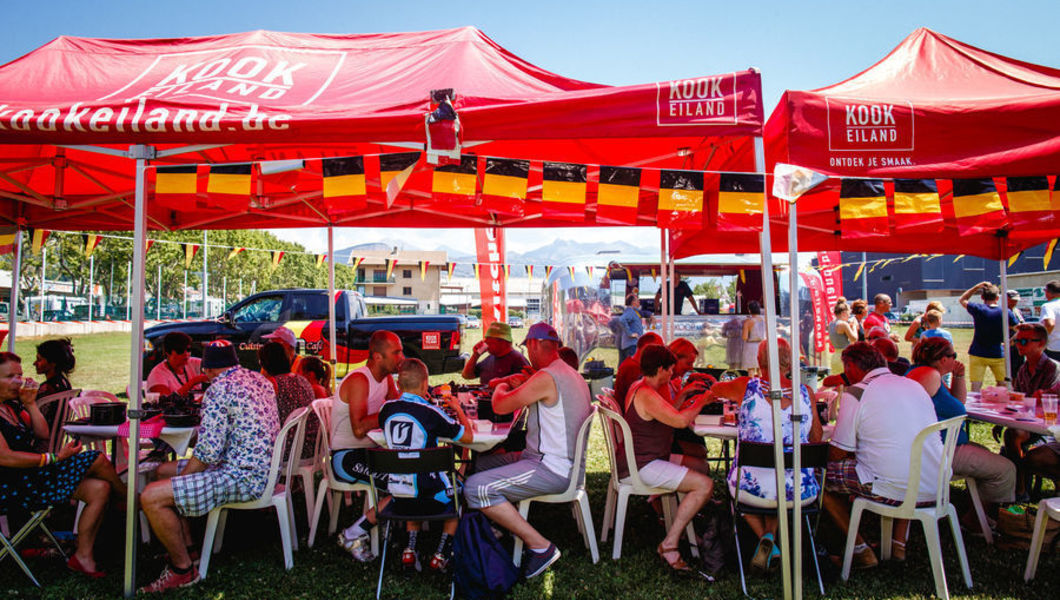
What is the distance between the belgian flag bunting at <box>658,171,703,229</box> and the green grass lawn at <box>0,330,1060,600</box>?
2.16 metres

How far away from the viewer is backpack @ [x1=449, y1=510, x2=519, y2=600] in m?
3.15

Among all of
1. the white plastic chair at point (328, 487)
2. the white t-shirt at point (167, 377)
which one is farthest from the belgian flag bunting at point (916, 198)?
the white t-shirt at point (167, 377)

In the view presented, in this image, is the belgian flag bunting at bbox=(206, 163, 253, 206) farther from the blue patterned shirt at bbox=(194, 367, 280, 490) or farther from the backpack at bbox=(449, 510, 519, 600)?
the backpack at bbox=(449, 510, 519, 600)

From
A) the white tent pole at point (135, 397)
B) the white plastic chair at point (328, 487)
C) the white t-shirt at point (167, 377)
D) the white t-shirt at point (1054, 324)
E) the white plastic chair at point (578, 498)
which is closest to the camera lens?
the white tent pole at point (135, 397)

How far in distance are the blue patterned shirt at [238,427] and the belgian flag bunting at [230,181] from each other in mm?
1068

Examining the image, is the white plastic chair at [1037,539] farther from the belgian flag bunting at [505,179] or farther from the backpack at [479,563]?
the belgian flag bunting at [505,179]

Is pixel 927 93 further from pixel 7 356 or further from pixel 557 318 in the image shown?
pixel 557 318

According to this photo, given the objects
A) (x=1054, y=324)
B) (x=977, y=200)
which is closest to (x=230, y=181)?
(x=977, y=200)

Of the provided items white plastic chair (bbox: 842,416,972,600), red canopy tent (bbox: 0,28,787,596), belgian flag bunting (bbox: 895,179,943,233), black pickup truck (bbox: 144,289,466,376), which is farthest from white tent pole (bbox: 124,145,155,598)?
black pickup truck (bbox: 144,289,466,376)

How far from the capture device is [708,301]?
11.7 metres

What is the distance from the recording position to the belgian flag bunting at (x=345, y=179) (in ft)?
12.1

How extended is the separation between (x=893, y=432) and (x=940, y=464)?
0.30 meters

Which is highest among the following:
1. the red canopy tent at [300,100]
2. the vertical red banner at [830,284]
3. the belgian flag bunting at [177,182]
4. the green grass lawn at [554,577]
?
the red canopy tent at [300,100]

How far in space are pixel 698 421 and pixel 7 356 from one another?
4.08 meters
